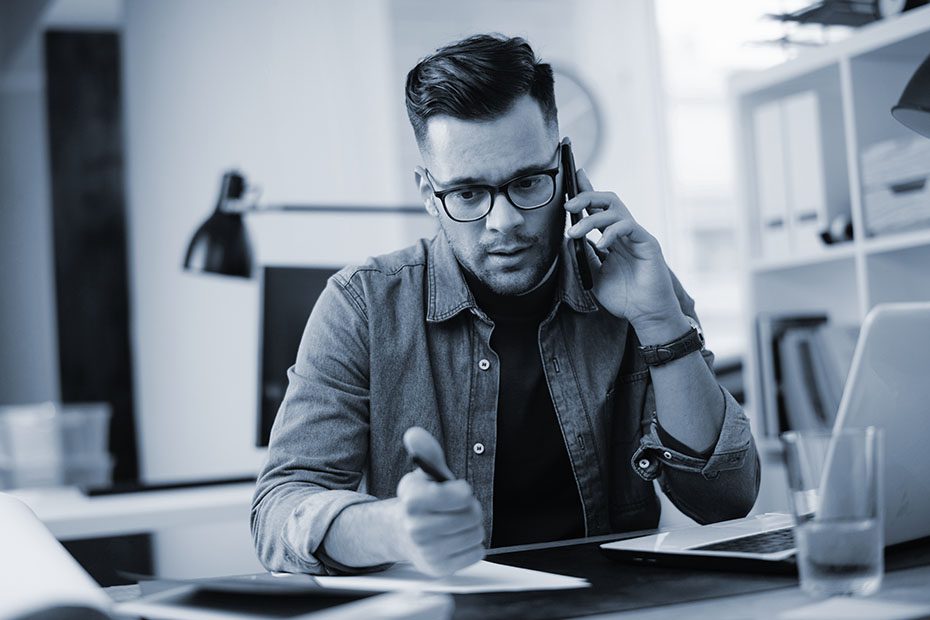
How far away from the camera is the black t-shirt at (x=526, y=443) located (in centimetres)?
149

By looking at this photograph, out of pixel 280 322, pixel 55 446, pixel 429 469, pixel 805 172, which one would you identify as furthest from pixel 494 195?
pixel 55 446

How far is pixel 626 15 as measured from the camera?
409 centimetres

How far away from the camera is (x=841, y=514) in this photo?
0.85 m

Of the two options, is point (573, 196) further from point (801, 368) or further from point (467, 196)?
point (801, 368)

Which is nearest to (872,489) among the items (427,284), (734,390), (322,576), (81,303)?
(322,576)


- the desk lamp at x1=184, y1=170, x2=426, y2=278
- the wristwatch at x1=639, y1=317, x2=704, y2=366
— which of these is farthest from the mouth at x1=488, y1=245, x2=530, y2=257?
the desk lamp at x1=184, y1=170, x2=426, y2=278

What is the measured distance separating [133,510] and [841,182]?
1849 millimetres

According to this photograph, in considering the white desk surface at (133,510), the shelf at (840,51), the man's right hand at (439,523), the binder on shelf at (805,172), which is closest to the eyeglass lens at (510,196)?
the man's right hand at (439,523)

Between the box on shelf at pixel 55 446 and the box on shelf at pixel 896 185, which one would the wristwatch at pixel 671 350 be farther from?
the box on shelf at pixel 55 446

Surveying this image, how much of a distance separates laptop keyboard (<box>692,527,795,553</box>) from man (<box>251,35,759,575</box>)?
0.87 feet

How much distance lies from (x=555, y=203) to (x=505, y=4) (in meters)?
3.01

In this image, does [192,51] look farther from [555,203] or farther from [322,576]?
[322,576]

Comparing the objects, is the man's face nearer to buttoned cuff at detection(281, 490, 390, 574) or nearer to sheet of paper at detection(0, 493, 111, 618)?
buttoned cuff at detection(281, 490, 390, 574)

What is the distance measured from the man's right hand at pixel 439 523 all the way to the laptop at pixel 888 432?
20 centimetres
